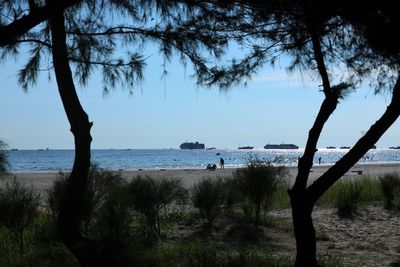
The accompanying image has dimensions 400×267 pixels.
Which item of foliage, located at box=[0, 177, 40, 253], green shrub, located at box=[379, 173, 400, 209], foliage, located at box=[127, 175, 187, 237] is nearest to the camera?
foliage, located at box=[0, 177, 40, 253]

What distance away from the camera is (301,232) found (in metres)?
5.55

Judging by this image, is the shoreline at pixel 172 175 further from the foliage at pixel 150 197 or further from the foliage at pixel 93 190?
the foliage at pixel 93 190

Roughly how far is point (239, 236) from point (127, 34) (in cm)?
456

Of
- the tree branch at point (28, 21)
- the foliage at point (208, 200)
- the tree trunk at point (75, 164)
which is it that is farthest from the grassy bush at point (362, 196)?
the tree branch at point (28, 21)

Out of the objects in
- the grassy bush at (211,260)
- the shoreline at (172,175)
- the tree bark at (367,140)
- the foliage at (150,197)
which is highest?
the tree bark at (367,140)

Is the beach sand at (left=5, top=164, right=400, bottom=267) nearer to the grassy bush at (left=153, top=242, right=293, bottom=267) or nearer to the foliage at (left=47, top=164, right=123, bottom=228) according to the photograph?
the grassy bush at (left=153, top=242, right=293, bottom=267)

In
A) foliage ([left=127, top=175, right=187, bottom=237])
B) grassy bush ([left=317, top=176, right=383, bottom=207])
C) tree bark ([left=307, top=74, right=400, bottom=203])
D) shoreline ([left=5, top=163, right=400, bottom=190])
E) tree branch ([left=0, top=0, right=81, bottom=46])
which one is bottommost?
shoreline ([left=5, top=163, right=400, bottom=190])

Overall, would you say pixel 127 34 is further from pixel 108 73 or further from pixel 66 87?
pixel 66 87

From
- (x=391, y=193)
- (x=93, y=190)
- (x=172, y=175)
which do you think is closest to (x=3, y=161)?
(x=93, y=190)

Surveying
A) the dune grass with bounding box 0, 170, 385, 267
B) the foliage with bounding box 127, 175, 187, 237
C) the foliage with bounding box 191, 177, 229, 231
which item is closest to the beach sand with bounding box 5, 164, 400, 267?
the dune grass with bounding box 0, 170, 385, 267

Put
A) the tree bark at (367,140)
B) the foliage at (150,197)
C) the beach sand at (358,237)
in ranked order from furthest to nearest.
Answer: the foliage at (150,197) < the beach sand at (358,237) < the tree bark at (367,140)

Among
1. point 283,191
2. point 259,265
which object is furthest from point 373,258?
point 283,191

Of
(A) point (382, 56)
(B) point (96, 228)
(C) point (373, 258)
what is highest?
(A) point (382, 56)

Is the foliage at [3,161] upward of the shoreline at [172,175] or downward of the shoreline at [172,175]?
upward
